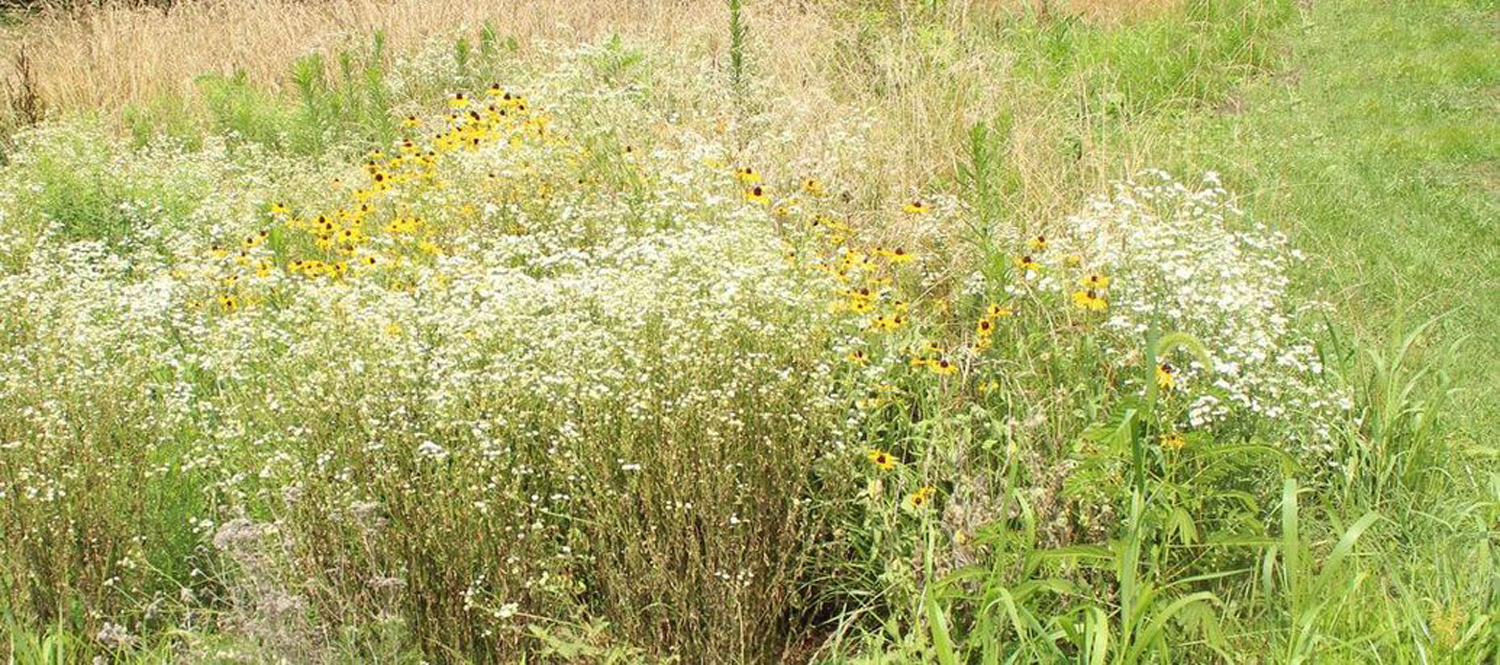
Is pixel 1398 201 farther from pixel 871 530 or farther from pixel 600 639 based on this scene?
pixel 600 639

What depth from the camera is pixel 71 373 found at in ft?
12.0

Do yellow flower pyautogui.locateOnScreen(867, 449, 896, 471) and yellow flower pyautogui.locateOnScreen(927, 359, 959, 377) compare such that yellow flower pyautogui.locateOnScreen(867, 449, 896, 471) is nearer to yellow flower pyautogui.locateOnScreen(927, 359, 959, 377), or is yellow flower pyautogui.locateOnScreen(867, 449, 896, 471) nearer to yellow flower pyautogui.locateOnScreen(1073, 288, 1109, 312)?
yellow flower pyautogui.locateOnScreen(927, 359, 959, 377)

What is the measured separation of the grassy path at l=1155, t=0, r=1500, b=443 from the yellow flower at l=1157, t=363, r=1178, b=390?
1.12 m

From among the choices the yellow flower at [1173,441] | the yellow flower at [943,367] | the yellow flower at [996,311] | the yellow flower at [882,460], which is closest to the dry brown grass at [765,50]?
the yellow flower at [996,311]

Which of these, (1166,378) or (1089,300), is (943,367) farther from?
(1166,378)

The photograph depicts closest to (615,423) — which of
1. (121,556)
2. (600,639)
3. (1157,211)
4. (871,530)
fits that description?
Result: (600,639)

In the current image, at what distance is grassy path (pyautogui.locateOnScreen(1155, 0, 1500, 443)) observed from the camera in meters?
5.19

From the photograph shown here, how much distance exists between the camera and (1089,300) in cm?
383

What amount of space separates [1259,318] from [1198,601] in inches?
54.2

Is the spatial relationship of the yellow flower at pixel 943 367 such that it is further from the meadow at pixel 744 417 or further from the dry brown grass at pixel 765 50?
the dry brown grass at pixel 765 50

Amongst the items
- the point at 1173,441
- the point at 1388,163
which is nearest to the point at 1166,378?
the point at 1173,441

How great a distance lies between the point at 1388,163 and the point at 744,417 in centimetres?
503

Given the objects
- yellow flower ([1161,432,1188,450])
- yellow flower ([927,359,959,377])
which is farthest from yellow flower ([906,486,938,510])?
yellow flower ([1161,432,1188,450])

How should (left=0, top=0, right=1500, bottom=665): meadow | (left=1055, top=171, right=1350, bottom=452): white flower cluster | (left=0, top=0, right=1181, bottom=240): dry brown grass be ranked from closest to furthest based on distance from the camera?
(left=0, top=0, right=1500, bottom=665): meadow < (left=1055, top=171, right=1350, bottom=452): white flower cluster < (left=0, top=0, right=1181, bottom=240): dry brown grass
